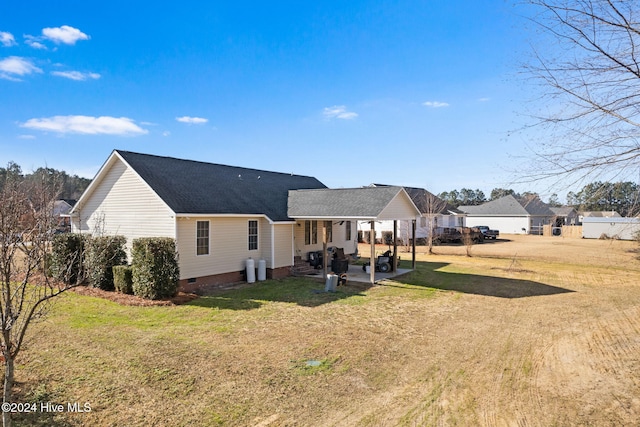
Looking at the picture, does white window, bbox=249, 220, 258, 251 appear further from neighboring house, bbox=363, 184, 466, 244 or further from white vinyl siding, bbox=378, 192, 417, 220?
neighboring house, bbox=363, 184, 466, 244

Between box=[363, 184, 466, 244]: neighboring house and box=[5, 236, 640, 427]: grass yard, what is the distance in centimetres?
2059

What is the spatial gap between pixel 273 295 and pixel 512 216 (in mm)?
48357

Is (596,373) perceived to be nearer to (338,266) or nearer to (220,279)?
(338,266)

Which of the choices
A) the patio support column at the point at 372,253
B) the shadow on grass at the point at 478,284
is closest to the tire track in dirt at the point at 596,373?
the shadow on grass at the point at 478,284

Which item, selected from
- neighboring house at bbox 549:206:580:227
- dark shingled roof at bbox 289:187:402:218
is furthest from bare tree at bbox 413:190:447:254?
neighboring house at bbox 549:206:580:227

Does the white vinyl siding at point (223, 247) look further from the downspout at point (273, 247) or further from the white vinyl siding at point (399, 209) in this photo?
the white vinyl siding at point (399, 209)

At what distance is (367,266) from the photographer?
19219 mm

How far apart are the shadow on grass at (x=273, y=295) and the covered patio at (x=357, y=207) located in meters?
1.55

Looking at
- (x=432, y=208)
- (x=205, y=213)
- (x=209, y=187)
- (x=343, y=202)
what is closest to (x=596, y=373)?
(x=343, y=202)

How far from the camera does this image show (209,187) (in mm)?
17531

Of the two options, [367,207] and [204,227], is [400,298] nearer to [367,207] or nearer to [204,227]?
[367,207]

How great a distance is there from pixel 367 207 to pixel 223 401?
1174 centimetres

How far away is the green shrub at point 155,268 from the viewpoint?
12.7 m

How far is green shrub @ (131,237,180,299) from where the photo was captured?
12.7 metres
